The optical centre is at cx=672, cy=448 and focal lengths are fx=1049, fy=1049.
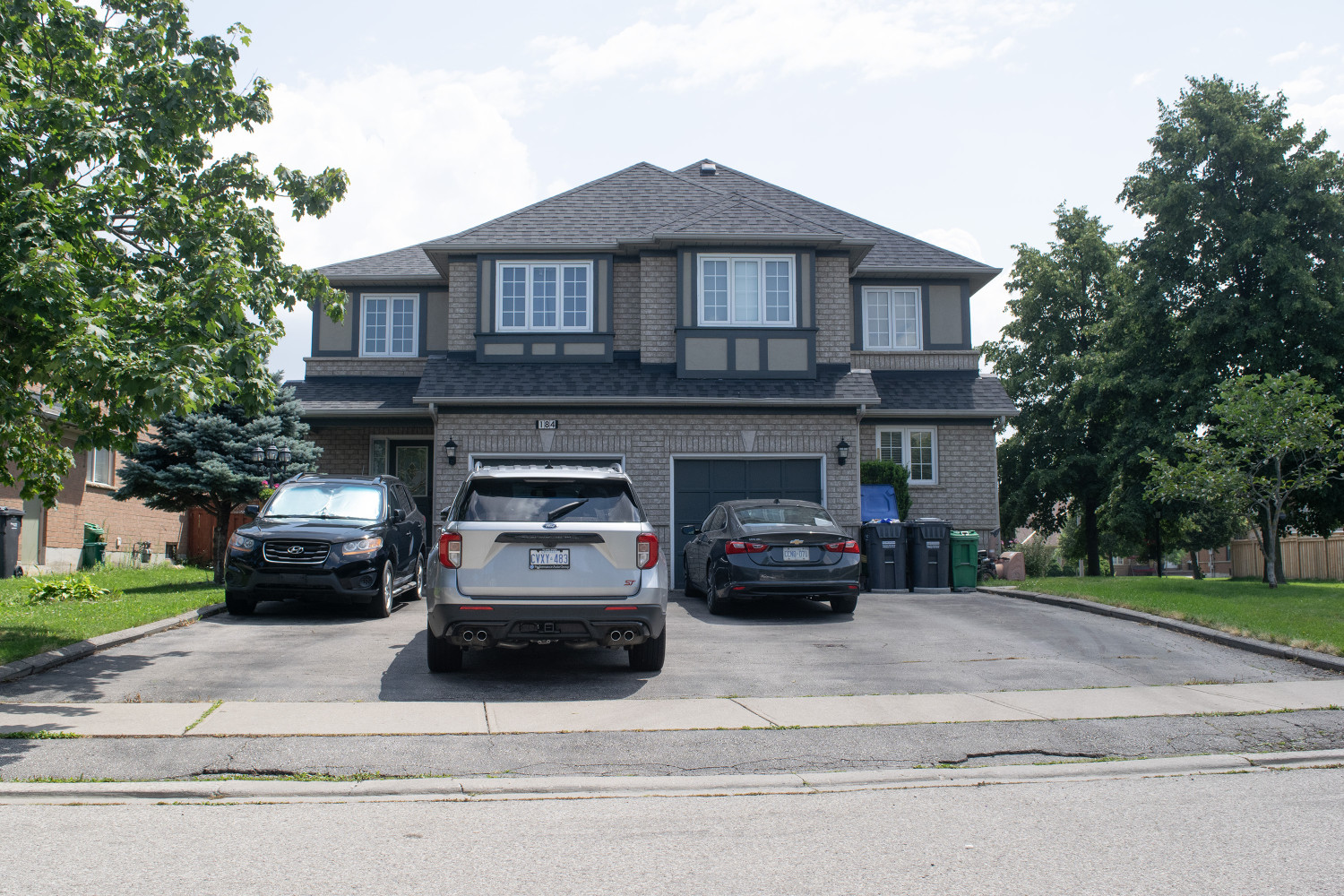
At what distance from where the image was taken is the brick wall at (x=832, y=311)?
1992cm

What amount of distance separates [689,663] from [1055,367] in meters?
25.5

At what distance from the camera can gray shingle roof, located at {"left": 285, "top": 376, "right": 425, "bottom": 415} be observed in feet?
68.7

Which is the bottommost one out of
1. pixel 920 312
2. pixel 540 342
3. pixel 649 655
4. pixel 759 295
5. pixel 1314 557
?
pixel 649 655

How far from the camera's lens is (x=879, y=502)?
20750 mm

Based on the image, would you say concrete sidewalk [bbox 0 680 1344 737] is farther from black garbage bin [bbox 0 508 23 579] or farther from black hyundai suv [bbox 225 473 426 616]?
black garbage bin [bbox 0 508 23 579]

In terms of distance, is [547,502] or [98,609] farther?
[98,609]

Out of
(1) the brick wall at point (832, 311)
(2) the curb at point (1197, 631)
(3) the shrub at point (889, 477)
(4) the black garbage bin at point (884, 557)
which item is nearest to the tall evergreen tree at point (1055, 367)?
(3) the shrub at point (889, 477)

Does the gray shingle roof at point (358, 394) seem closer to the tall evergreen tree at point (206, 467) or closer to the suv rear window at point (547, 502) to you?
the tall evergreen tree at point (206, 467)

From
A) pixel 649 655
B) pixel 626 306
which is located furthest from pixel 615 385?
pixel 649 655

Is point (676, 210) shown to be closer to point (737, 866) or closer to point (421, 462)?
point (421, 462)

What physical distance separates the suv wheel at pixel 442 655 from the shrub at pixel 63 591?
705 centimetres

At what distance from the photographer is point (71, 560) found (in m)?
21.5

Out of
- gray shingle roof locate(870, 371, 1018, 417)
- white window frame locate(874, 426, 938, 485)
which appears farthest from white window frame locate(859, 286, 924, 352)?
white window frame locate(874, 426, 938, 485)

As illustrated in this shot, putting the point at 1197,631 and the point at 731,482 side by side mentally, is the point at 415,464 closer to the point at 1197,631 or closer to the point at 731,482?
the point at 731,482
